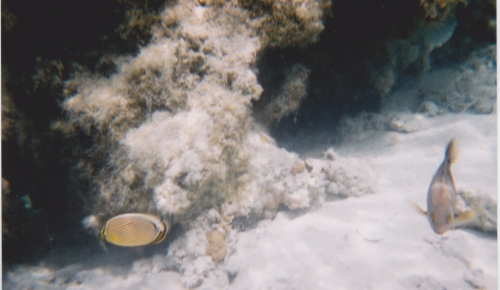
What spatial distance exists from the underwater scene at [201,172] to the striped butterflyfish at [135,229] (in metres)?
0.01

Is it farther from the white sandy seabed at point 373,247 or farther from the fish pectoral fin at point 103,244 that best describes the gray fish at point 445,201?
the fish pectoral fin at point 103,244

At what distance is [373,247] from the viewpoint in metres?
2.63

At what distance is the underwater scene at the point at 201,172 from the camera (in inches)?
93.1

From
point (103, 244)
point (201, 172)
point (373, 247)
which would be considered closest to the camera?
point (201, 172)

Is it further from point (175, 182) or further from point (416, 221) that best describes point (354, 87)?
point (175, 182)

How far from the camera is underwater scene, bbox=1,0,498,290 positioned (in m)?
2.37

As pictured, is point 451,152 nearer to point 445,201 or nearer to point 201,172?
point 445,201

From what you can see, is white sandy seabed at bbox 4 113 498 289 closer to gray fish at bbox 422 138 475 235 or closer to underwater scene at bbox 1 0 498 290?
underwater scene at bbox 1 0 498 290

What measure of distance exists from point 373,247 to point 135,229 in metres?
2.51

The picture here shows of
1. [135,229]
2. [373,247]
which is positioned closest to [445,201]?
[373,247]

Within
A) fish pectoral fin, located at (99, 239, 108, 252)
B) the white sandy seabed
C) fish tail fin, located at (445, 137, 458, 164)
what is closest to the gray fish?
fish tail fin, located at (445, 137, 458, 164)

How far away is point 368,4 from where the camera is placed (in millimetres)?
3707

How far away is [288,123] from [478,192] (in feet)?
10.4

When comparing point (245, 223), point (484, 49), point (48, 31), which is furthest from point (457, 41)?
point (48, 31)
